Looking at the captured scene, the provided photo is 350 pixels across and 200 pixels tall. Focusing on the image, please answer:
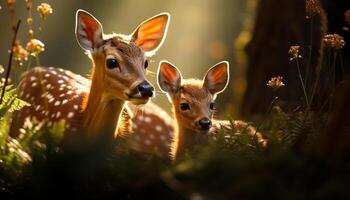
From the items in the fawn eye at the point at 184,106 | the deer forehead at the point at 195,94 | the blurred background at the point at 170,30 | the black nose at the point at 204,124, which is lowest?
the black nose at the point at 204,124

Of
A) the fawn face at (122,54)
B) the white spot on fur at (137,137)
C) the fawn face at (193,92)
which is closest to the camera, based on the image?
the fawn face at (122,54)

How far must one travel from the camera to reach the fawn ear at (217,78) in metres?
5.88

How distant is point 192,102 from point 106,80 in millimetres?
886

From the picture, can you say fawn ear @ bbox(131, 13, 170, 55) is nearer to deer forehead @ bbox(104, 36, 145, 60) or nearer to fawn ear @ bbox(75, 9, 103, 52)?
deer forehead @ bbox(104, 36, 145, 60)

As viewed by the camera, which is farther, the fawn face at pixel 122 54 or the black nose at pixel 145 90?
the fawn face at pixel 122 54

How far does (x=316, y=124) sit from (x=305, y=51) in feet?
10.3

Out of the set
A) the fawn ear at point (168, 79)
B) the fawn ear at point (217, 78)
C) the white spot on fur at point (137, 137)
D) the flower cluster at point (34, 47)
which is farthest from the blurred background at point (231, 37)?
the flower cluster at point (34, 47)

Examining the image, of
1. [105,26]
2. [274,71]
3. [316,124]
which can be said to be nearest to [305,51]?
[274,71]

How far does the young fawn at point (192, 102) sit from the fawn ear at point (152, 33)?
0.33 metres

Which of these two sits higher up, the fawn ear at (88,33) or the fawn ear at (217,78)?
the fawn ear at (88,33)

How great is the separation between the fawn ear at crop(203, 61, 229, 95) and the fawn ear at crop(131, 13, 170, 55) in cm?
55

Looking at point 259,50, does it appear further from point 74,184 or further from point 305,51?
point 74,184

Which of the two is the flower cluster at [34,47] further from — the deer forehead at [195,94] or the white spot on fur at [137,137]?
the white spot on fur at [137,137]

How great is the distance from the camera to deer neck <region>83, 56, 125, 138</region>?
495 cm
